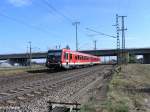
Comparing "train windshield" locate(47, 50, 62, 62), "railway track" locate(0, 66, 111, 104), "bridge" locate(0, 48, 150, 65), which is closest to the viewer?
"railway track" locate(0, 66, 111, 104)

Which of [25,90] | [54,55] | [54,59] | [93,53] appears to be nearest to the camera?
[25,90]

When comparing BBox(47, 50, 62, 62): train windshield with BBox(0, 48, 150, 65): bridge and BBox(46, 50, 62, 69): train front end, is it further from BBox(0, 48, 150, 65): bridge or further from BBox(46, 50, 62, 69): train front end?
BBox(0, 48, 150, 65): bridge

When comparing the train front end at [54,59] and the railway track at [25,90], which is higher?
the train front end at [54,59]

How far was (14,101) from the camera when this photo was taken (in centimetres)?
1364

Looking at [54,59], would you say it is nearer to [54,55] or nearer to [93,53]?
[54,55]

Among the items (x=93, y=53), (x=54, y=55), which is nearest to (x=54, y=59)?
(x=54, y=55)

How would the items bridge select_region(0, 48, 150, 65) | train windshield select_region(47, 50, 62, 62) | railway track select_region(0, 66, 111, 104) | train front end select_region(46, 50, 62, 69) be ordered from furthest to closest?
bridge select_region(0, 48, 150, 65), train windshield select_region(47, 50, 62, 62), train front end select_region(46, 50, 62, 69), railway track select_region(0, 66, 111, 104)

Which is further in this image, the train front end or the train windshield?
the train windshield

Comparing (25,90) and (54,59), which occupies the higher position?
(54,59)

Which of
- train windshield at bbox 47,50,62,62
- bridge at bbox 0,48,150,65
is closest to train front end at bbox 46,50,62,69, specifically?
train windshield at bbox 47,50,62,62

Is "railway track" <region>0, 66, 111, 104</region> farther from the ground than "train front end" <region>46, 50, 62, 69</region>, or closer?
closer

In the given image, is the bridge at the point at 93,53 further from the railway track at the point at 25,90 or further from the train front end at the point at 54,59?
the railway track at the point at 25,90

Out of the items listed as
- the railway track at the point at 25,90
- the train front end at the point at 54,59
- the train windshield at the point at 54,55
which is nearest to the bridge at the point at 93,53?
the train windshield at the point at 54,55

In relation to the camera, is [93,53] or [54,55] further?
[93,53]
